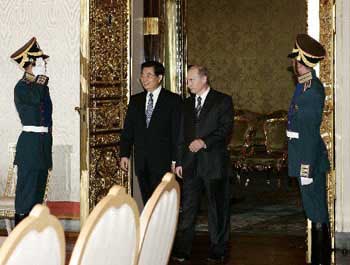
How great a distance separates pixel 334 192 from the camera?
626 centimetres

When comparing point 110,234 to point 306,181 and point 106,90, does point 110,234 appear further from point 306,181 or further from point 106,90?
point 106,90

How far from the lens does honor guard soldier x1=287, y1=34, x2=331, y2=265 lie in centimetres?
559

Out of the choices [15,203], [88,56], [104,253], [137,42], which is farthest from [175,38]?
[104,253]

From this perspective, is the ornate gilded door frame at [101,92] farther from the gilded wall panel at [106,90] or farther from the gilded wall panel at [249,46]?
the gilded wall panel at [249,46]

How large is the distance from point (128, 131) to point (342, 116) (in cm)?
161

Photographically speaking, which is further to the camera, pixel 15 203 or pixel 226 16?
pixel 226 16

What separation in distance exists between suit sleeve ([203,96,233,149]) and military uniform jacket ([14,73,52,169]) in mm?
1381

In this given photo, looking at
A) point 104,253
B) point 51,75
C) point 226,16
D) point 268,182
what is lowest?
point 268,182

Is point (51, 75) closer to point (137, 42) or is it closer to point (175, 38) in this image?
point (137, 42)

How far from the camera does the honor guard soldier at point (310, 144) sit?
559 cm

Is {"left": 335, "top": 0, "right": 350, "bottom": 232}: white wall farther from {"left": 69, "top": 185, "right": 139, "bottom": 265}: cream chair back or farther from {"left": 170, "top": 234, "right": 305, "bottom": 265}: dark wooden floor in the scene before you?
{"left": 69, "top": 185, "right": 139, "bottom": 265}: cream chair back

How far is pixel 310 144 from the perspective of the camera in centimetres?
560

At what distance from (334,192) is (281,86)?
6587 millimetres

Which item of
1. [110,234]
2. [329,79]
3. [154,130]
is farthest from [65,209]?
[110,234]
